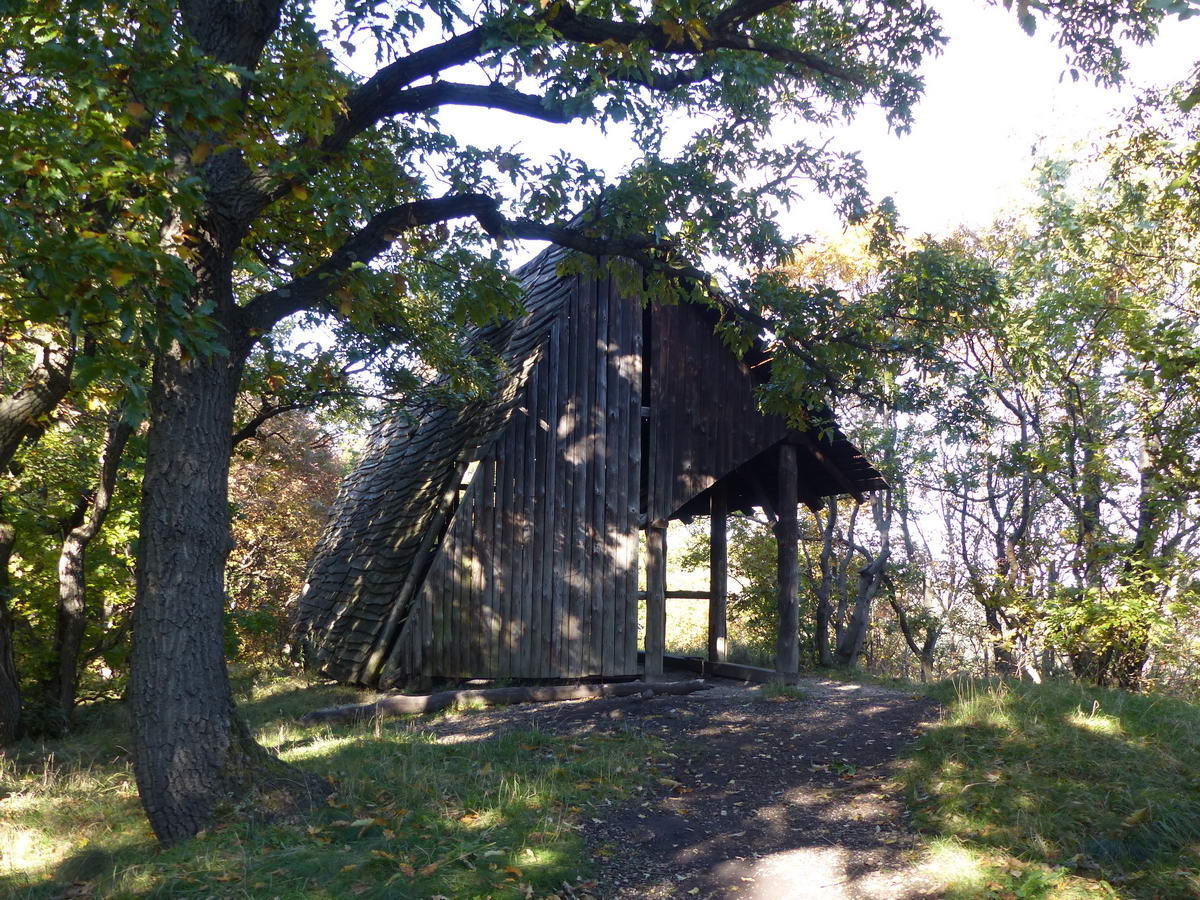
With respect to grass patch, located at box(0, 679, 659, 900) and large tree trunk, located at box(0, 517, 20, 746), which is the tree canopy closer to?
grass patch, located at box(0, 679, 659, 900)

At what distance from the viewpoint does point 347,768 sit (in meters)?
6.65

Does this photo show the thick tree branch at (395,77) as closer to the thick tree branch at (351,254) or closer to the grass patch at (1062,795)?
the thick tree branch at (351,254)

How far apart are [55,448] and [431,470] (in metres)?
4.75

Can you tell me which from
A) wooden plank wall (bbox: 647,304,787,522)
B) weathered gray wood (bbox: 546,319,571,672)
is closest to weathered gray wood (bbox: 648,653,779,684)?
weathered gray wood (bbox: 546,319,571,672)

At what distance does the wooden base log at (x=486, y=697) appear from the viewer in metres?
9.40

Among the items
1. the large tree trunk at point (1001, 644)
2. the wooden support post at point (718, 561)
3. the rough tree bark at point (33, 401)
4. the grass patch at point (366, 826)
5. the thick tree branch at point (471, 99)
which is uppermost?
the thick tree branch at point (471, 99)

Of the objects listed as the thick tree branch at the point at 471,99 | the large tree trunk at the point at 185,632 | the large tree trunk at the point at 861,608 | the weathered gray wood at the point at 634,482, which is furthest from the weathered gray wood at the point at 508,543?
the large tree trunk at the point at 861,608

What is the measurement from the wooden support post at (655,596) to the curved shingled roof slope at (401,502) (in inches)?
109

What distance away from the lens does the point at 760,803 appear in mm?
6340

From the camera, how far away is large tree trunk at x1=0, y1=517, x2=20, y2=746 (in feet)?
27.9

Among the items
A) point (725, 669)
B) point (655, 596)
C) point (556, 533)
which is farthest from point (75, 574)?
point (725, 669)

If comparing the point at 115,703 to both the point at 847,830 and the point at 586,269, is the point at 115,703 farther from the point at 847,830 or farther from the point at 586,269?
the point at 847,830

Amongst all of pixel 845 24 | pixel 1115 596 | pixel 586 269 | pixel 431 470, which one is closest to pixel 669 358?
pixel 431 470

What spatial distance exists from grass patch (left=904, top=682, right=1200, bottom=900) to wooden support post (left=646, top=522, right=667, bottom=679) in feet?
17.0
